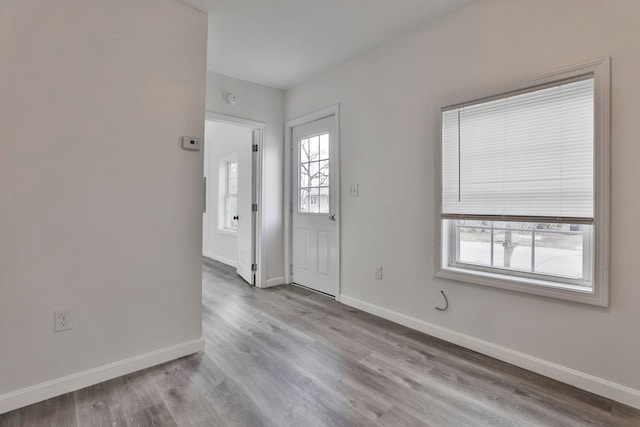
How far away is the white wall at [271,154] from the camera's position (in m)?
3.81

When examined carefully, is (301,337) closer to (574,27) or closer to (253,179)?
(253,179)

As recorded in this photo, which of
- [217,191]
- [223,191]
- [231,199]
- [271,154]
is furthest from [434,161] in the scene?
[217,191]

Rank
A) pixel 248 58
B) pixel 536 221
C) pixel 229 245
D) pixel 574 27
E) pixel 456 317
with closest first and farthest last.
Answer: pixel 574 27
pixel 536 221
pixel 456 317
pixel 248 58
pixel 229 245

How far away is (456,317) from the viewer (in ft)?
8.07

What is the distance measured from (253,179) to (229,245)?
202 cm

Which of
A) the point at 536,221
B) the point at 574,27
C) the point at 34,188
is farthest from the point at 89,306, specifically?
the point at 574,27

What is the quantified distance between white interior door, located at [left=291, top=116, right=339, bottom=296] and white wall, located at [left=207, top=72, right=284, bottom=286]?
0.19 metres

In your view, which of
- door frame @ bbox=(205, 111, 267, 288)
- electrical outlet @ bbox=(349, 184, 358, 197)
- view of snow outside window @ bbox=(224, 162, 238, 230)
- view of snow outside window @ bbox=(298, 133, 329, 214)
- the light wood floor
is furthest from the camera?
view of snow outside window @ bbox=(224, 162, 238, 230)

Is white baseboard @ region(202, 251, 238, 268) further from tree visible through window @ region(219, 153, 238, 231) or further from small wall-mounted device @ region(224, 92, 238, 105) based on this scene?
small wall-mounted device @ region(224, 92, 238, 105)

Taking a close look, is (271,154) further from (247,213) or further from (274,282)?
(274,282)

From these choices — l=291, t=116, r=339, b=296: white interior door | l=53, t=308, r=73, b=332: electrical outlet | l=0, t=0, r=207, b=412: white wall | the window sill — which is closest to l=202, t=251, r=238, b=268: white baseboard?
l=291, t=116, r=339, b=296: white interior door

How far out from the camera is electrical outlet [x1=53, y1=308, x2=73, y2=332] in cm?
184

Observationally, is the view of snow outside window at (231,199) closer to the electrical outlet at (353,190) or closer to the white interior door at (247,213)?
the white interior door at (247,213)

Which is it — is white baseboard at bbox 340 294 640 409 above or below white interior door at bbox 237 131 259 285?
below
